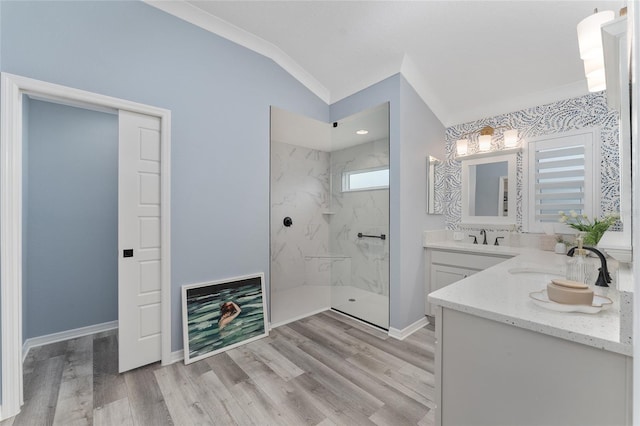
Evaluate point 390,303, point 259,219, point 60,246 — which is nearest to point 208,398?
point 259,219

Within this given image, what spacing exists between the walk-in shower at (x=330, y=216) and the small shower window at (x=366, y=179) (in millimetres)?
12

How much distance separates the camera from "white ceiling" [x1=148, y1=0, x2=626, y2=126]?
6.84 feet

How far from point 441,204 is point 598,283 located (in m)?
1.99

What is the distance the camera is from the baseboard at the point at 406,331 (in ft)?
8.39

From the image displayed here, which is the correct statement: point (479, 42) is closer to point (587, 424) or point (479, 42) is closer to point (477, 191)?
point (477, 191)

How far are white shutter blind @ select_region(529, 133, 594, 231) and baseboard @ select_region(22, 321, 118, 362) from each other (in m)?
4.65

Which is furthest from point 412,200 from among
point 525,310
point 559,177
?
point 525,310

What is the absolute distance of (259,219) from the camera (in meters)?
2.66

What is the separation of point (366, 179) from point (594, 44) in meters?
2.35

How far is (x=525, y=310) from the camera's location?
1016mm

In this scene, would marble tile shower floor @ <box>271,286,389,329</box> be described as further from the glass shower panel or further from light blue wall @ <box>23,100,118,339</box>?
light blue wall @ <box>23,100,118,339</box>

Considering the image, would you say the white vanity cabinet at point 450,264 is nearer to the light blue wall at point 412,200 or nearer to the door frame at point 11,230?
the light blue wall at point 412,200

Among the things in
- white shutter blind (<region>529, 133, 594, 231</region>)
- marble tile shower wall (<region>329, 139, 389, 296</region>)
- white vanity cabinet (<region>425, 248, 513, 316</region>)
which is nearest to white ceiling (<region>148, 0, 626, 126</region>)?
white shutter blind (<region>529, 133, 594, 231</region>)

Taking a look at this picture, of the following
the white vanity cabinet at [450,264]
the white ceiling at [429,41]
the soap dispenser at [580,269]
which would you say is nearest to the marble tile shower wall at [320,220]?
the white vanity cabinet at [450,264]
